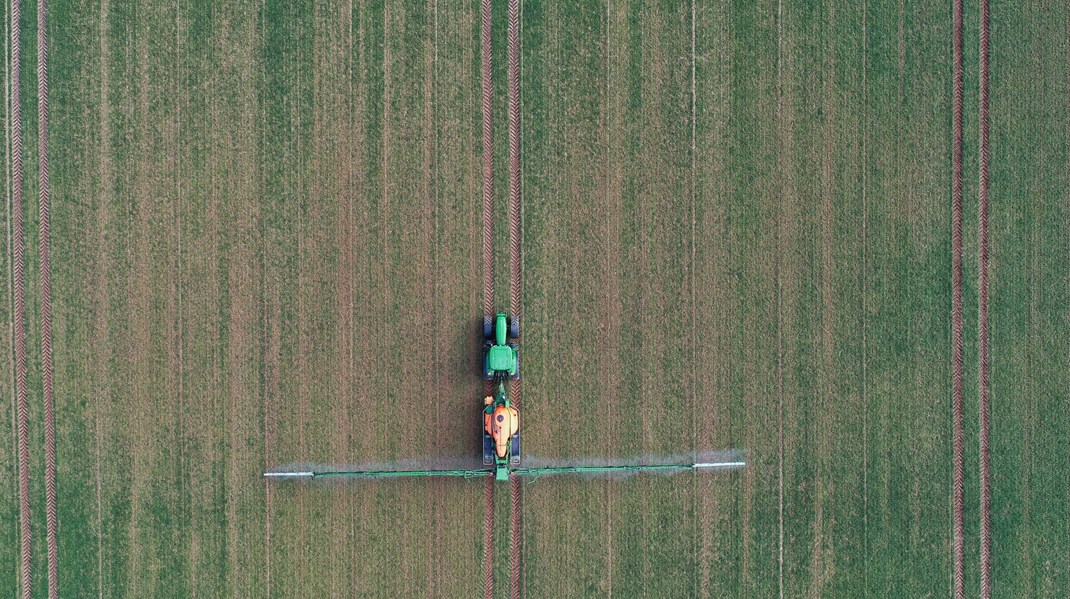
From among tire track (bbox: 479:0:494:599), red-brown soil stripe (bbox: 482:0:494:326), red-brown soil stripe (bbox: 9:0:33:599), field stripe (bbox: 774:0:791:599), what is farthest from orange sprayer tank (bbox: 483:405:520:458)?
red-brown soil stripe (bbox: 9:0:33:599)

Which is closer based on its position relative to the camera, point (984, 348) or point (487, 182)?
point (487, 182)

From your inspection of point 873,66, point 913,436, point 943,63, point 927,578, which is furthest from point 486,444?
point 943,63

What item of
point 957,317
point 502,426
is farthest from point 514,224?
point 957,317

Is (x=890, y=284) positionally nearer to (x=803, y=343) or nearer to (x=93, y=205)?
(x=803, y=343)

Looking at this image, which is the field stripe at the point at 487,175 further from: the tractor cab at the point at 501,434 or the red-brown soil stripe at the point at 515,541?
the red-brown soil stripe at the point at 515,541

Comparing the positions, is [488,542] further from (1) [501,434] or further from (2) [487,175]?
(2) [487,175]
